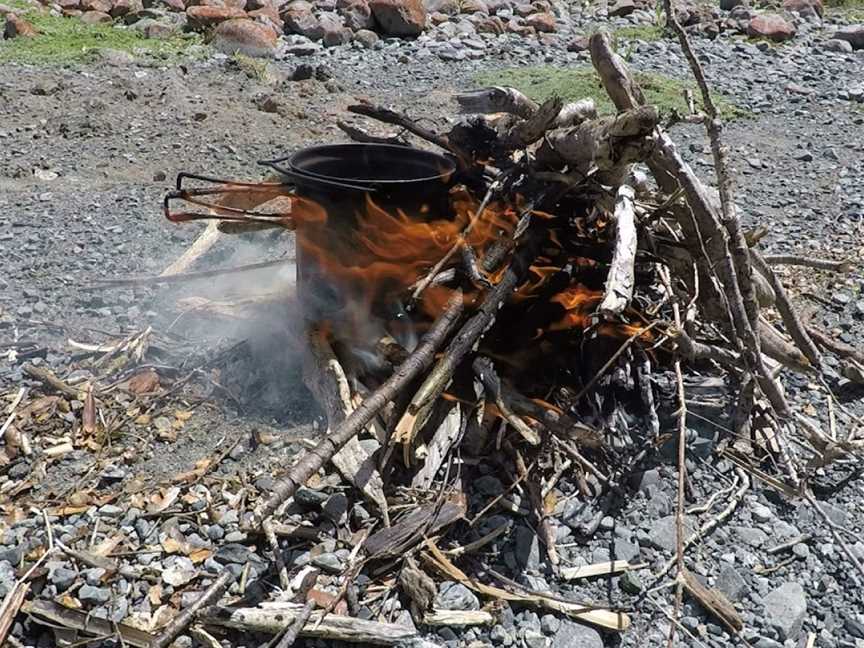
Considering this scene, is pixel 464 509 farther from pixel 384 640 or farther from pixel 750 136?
pixel 750 136

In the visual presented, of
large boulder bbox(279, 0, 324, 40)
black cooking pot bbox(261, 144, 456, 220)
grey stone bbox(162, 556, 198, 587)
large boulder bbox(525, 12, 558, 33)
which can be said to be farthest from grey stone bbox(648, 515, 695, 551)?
large boulder bbox(525, 12, 558, 33)

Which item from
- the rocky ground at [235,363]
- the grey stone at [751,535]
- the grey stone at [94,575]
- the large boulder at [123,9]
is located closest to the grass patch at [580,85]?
the rocky ground at [235,363]

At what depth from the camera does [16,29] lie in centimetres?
1021

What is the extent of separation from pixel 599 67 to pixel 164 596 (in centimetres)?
276

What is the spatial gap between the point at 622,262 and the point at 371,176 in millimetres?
1591

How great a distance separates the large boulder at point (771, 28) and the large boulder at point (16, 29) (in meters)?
10.5

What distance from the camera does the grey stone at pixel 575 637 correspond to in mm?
2857

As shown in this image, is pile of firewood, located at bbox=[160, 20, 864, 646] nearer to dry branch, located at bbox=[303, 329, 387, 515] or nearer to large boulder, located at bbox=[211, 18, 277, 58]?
dry branch, located at bbox=[303, 329, 387, 515]

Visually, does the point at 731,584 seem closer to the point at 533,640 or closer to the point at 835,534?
the point at 835,534

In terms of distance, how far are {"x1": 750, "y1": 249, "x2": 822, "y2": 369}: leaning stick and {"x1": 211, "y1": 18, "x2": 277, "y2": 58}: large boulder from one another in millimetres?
7839

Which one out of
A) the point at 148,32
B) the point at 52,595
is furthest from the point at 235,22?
the point at 52,595

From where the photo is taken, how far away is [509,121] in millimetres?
4059

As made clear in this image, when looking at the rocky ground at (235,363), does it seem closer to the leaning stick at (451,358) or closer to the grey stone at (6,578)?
the grey stone at (6,578)

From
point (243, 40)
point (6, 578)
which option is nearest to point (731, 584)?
point (6, 578)
